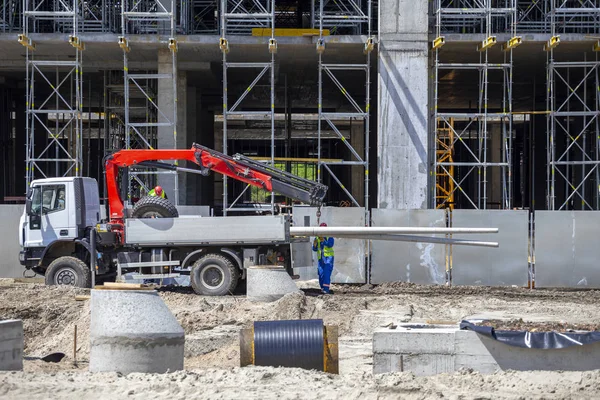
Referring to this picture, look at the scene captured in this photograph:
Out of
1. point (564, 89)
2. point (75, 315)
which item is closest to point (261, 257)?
point (75, 315)

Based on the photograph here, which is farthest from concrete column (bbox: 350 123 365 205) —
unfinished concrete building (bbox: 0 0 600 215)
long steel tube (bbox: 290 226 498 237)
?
long steel tube (bbox: 290 226 498 237)

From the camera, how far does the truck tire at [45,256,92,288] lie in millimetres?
18594

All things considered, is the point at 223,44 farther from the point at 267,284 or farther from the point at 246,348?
the point at 246,348

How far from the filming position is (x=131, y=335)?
9172 millimetres

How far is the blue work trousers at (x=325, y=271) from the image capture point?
1956 cm

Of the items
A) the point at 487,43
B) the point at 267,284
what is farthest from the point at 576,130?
the point at 267,284

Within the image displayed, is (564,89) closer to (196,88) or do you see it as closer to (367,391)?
(196,88)

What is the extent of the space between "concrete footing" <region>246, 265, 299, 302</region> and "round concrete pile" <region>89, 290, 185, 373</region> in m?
7.67

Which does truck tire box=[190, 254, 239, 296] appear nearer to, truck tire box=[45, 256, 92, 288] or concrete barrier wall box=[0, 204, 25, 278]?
truck tire box=[45, 256, 92, 288]

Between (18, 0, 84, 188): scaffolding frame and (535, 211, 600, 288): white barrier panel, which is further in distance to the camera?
(18, 0, 84, 188): scaffolding frame

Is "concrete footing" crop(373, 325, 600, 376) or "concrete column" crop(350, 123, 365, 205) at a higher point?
"concrete column" crop(350, 123, 365, 205)

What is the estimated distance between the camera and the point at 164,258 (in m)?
18.6

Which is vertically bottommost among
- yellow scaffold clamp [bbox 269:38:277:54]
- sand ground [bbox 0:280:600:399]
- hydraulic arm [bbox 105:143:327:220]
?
sand ground [bbox 0:280:600:399]

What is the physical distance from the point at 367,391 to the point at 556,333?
2422mm
